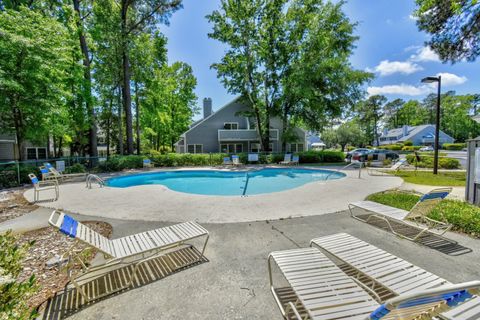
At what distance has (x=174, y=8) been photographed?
1808 centimetres

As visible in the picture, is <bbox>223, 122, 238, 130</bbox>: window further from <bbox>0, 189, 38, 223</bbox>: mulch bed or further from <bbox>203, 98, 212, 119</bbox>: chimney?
<bbox>0, 189, 38, 223</bbox>: mulch bed

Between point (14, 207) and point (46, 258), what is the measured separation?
4.87 metres

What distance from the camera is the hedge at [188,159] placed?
1570 cm

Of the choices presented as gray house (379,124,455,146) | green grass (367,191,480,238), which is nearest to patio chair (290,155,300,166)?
green grass (367,191,480,238)

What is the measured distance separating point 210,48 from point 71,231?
74.2ft

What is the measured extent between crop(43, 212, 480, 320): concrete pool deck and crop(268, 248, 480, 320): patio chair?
0.43m

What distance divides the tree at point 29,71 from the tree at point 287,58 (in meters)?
13.0

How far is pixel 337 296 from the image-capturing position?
6.86ft

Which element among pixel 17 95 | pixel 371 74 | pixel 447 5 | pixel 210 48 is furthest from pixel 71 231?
pixel 371 74

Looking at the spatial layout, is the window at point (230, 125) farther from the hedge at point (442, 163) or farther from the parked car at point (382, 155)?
the hedge at point (442, 163)

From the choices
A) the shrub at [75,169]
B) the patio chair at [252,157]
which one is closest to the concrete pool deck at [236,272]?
the shrub at [75,169]

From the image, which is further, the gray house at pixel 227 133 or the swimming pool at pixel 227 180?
the gray house at pixel 227 133

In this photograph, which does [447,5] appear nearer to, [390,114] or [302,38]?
[302,38]

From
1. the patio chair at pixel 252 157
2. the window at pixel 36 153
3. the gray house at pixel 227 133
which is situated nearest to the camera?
the patio chair at pixel 252 157
